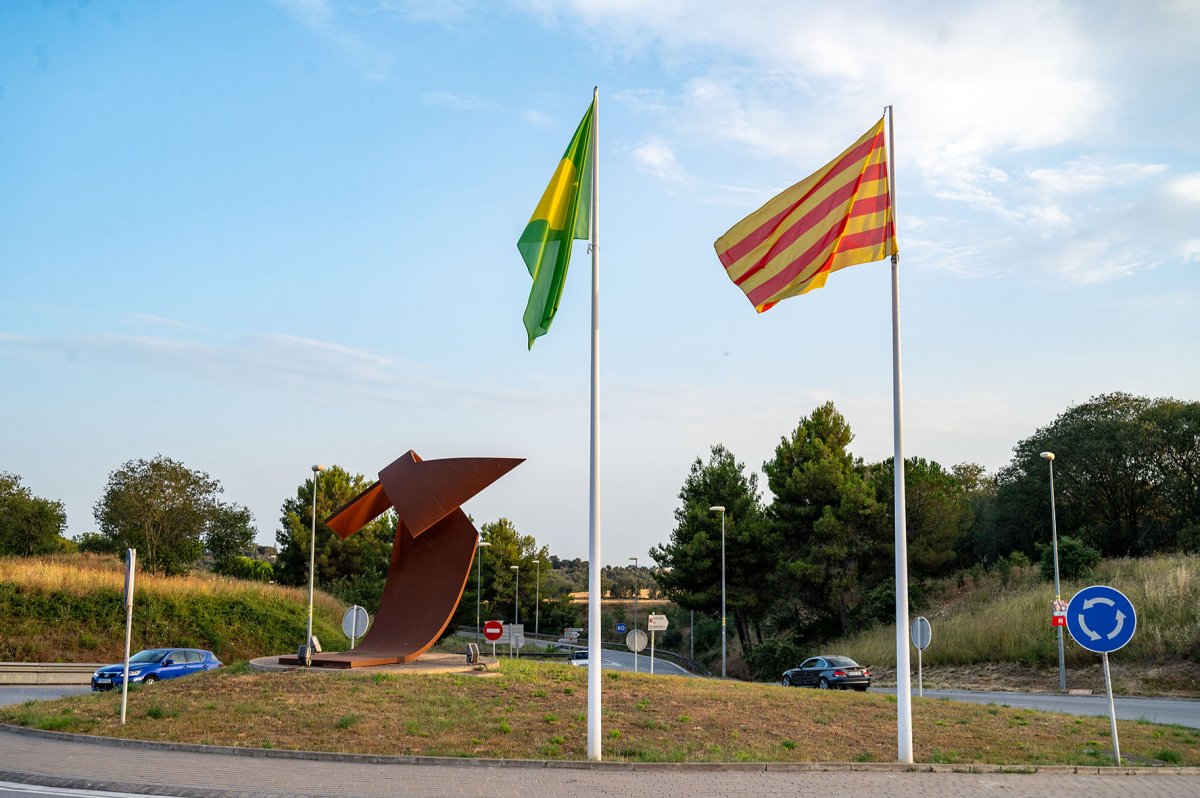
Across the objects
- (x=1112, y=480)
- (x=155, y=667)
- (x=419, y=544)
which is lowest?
(x=155, y=667)

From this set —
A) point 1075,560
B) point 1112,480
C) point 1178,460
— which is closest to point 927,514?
point 1075,560

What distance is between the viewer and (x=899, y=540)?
41.0 feet

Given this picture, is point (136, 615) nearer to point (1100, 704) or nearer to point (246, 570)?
point (246, 570)

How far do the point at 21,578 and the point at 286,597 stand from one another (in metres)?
11.1

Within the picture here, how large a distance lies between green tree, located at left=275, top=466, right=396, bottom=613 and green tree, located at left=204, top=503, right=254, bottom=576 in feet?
10.5

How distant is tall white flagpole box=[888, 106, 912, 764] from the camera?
12070mm

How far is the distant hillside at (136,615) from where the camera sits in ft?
117

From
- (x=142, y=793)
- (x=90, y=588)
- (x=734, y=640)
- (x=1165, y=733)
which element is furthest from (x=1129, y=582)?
(x=90, y=588)

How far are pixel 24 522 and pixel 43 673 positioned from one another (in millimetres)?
27117

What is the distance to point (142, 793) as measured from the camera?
1062 cm

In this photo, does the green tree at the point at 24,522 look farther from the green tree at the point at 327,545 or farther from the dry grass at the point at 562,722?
the dry grass at the point at 562,722

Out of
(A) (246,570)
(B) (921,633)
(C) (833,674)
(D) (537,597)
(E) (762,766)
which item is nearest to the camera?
(E) (762,766)

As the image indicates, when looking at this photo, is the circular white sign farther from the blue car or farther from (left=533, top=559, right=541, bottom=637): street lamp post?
(left=533, top=559, right=541, bottom=637): street lamp post

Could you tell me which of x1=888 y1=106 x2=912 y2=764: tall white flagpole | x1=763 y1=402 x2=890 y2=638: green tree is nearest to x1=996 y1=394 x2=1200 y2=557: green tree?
x1=763 y1=402 x2=890 y2=638: green tree
